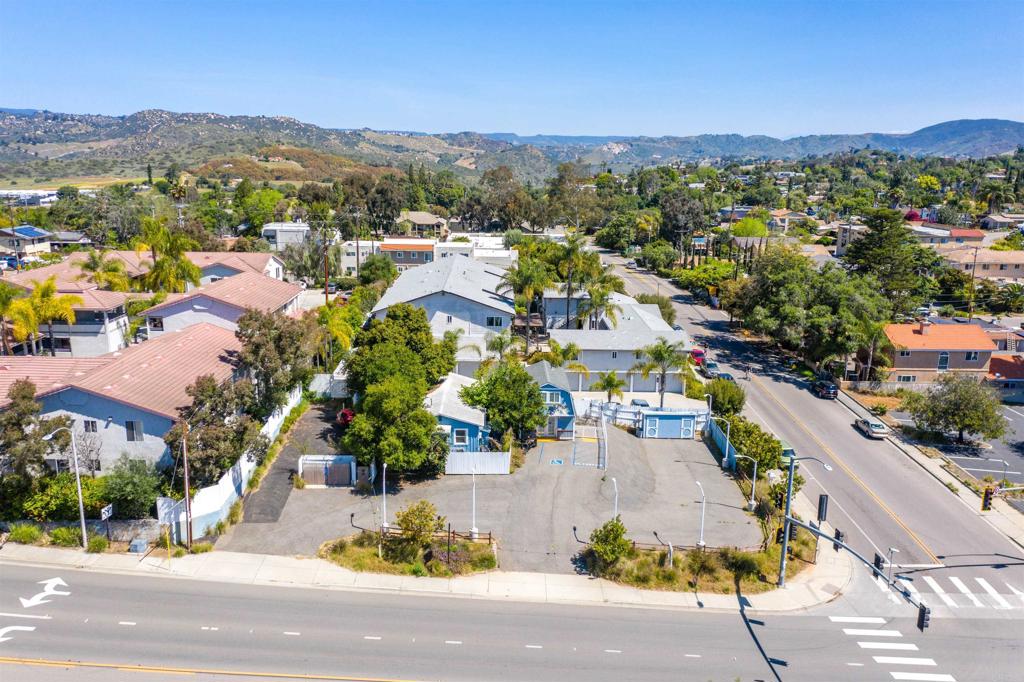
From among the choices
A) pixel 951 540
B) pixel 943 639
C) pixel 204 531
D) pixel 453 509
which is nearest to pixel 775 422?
pixel 951 540

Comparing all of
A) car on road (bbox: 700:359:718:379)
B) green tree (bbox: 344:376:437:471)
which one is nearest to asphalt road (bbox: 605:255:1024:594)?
car on road (bbox: 700:359:718:379)

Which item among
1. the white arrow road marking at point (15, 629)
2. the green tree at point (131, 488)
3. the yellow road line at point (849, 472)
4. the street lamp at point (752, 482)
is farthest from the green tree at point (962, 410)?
the white arrow road marking at point (15, 629)

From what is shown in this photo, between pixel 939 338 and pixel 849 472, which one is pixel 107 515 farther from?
pixel 939 338

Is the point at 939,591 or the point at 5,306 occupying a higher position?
the point at 5,306

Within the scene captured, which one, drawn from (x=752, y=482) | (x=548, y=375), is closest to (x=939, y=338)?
(x=752, y=482)

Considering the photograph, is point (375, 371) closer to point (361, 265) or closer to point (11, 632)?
point (11, 632)

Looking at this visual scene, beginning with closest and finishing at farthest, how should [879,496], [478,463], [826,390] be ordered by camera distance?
[879,496] < [478,463] < [826,390]

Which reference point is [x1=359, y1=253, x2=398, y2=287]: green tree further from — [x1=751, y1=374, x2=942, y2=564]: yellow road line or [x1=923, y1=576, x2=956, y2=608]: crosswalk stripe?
[x1=923, y1=576, x2=956, y2=608]: crosswalk stripe
